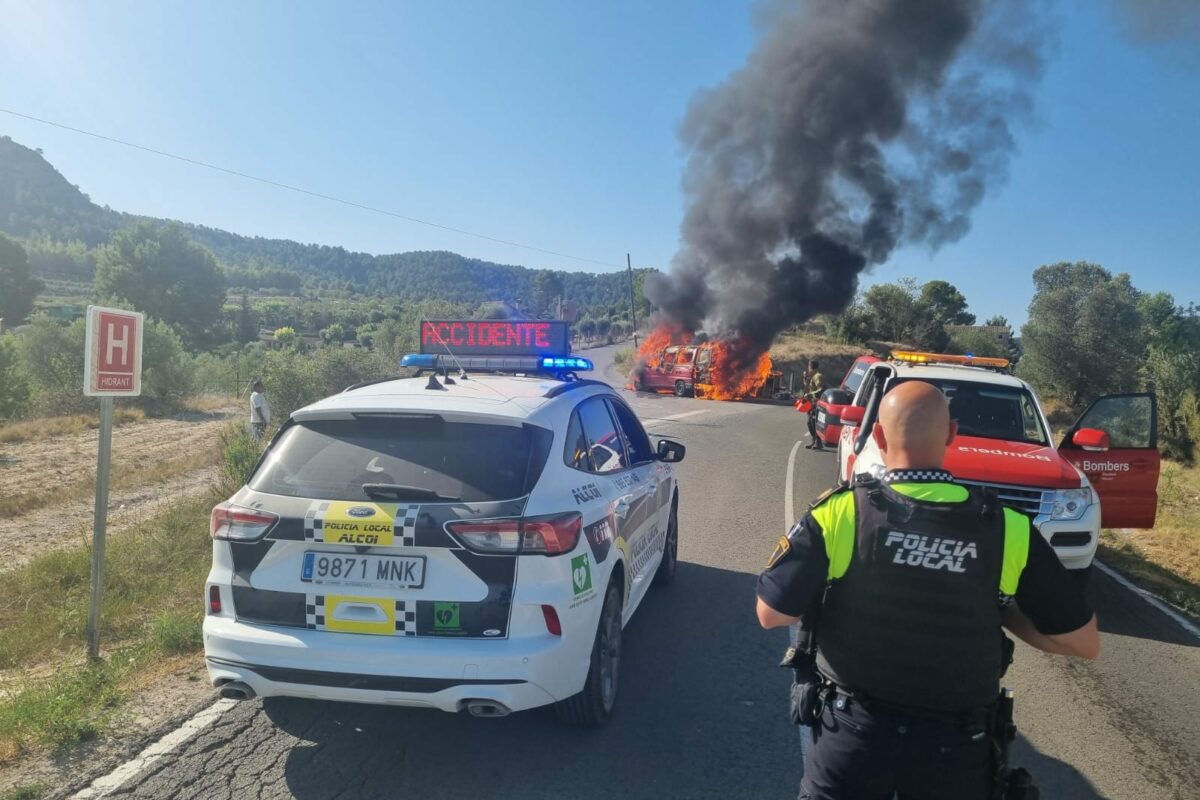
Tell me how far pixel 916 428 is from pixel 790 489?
9200mm

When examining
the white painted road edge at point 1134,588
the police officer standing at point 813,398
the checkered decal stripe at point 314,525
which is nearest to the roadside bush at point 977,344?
the police officer standing at point 813,398

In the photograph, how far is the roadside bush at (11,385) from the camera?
22812 millimetres

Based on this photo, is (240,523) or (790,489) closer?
(240,523)

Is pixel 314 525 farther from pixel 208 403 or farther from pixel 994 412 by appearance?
pixel 208 403

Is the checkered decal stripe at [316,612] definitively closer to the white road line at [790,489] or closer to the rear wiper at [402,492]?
the rear wiper at [402,492]

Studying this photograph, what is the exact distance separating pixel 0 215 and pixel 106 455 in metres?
A: 154

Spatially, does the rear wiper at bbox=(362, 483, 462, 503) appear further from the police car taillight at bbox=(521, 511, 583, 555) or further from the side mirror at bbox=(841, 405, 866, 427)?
the side mirror at bbox=(841, 405, 866, 427)

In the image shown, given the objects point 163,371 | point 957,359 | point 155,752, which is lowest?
point 163,371

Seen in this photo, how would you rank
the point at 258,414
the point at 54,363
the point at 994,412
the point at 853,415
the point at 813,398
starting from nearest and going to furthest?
1. the point at 994,412
2. the point at 853,415
3. the point at 258,414
4. the point at 813,398
5. the point at 54,363

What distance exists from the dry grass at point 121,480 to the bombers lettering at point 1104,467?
496 inches

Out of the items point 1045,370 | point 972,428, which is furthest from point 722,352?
point 972,428

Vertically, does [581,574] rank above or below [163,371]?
above

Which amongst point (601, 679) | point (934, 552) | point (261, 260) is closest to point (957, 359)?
point (601, 679)

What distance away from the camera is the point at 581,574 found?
3.44m
